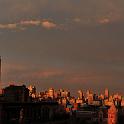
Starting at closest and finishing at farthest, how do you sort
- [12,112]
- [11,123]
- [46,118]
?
[11,123]
[12,112]
[46,118]

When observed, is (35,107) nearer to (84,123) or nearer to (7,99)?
(7,99)

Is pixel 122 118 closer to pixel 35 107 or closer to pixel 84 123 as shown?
pixel 84 123

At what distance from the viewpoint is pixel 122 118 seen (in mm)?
136875

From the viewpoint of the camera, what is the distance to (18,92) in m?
200

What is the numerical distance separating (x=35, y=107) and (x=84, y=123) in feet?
136

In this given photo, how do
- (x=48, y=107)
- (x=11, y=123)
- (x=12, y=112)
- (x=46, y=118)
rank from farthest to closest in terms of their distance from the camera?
(x=48, y=107) → (x=46, y=118) → (x=12, y=112) → (x=11, y=123)

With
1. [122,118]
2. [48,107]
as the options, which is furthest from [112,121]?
[48,107]

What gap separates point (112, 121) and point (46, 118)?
10694 cm

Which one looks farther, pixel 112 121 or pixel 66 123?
pixel 66 123

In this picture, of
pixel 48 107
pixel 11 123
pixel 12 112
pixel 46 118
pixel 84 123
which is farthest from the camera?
pixel 48 107

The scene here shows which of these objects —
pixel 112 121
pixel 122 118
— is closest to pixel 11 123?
pixel 122 118

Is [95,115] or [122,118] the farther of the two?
[95,115]

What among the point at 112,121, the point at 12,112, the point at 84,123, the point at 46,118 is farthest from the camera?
the point at 46,118

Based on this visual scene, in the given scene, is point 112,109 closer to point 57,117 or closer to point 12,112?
point 12,112
